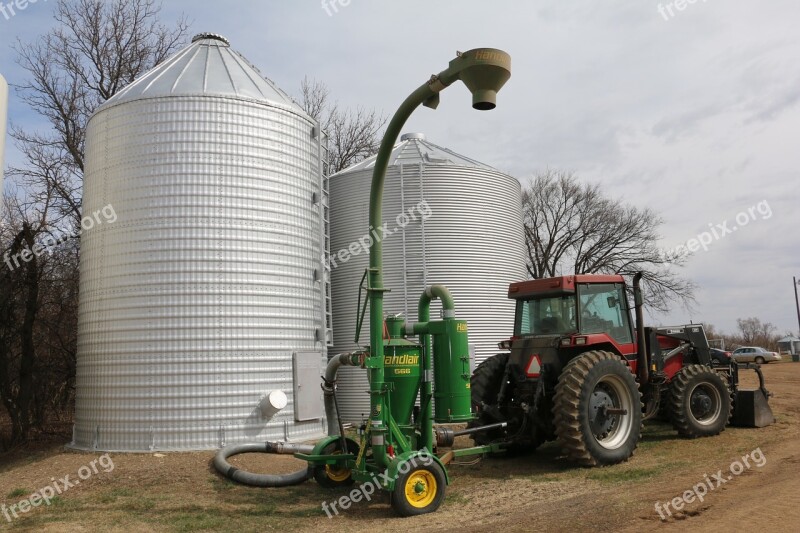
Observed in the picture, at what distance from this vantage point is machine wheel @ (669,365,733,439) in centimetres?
1180

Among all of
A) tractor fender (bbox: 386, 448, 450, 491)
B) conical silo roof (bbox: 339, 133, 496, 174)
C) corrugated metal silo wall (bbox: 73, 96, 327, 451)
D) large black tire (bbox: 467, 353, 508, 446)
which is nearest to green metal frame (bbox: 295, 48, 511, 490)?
tractor fender (bbox: 386, 448, 450, 491)

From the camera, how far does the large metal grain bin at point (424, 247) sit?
16750mm

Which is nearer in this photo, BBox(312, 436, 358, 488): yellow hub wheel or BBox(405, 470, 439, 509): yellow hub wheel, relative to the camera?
BBox(405, 470, 439, 509): yellow hub wheel

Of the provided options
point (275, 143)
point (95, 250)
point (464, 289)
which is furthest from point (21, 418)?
point (464, 289)

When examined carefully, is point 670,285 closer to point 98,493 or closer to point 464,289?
point 464,289

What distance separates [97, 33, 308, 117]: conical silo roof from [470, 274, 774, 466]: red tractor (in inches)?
267

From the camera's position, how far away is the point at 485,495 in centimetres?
867

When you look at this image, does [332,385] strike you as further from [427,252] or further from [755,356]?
[755,356]

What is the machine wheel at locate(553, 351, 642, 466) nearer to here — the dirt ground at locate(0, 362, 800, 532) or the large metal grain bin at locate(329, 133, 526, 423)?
the dirt ground at locate(0, 362, 800, 532)

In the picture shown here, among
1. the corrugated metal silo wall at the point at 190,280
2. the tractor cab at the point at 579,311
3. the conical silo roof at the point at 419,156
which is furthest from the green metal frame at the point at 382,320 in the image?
the conical silo roof at the point at 419,156

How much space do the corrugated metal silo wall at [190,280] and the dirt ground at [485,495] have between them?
92cm

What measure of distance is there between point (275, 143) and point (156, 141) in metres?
2.31

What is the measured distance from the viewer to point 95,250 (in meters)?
12.9

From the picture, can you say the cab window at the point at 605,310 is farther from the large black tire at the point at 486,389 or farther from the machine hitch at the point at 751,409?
the machine hitch at the point at 751,409
